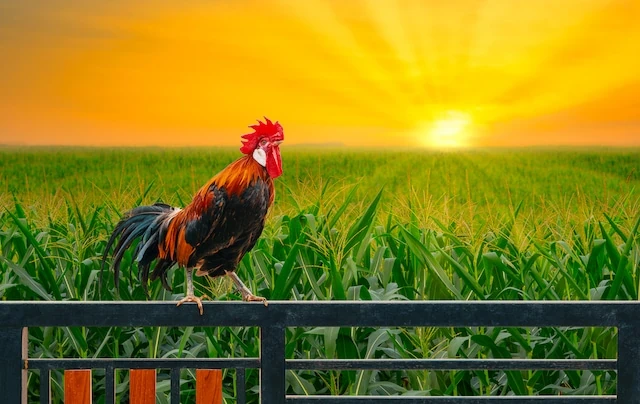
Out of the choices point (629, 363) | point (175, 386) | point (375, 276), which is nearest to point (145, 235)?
point (175, 386)

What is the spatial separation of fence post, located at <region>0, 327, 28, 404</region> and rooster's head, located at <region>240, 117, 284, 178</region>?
73cm

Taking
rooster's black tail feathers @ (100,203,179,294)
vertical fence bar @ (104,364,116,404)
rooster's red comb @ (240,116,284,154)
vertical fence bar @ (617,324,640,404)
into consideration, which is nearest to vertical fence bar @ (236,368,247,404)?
vertical fence bar @ (104,364,116,404)

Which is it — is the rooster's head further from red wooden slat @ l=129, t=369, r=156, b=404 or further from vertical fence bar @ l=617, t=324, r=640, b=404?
vertical fence bar @ l=617, t=324, r=640, b=404

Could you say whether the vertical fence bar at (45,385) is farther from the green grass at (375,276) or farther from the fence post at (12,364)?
the green grass at (375,276)

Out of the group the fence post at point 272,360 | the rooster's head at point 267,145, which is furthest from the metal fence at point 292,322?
the rooster's head at point 267,145

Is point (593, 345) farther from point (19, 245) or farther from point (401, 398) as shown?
point (19, 245)

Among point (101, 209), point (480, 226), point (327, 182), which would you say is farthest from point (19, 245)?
point (480, 226)

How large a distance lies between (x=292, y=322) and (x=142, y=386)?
0.41 meters

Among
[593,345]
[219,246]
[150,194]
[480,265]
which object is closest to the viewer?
[219,246]

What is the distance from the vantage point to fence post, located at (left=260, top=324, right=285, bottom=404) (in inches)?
72.7

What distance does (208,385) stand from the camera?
1868mm

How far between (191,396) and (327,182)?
3.13 feet

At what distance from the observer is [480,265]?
9.53 ft

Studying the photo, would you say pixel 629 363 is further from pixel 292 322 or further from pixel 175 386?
pixel 175 386
